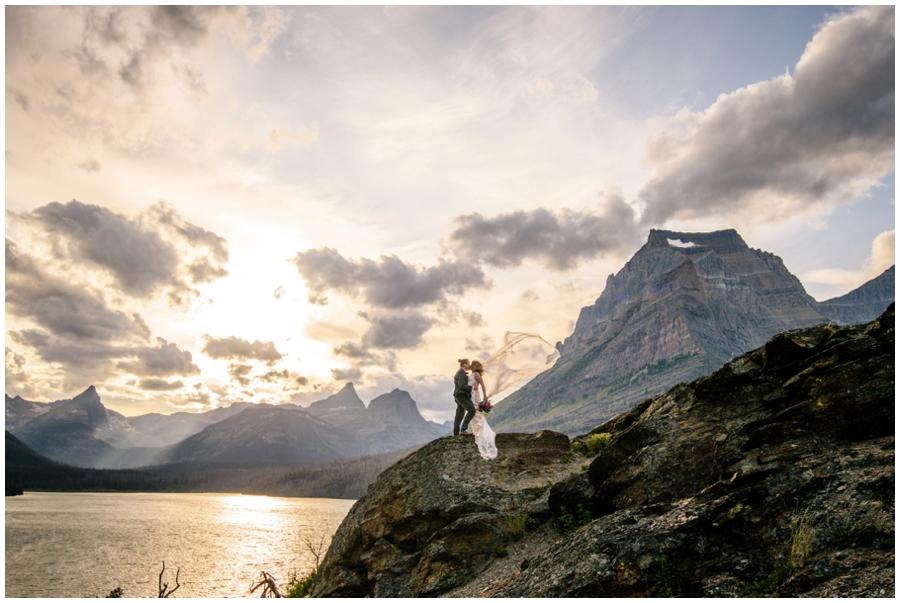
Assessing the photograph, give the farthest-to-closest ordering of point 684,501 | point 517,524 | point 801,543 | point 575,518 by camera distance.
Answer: point 517,524, point 575,518, point 684,501, point 801,543

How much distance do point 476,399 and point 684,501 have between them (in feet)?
37.4

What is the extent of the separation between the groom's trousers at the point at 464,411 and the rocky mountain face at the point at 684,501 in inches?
59.3

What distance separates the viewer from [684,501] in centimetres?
1434

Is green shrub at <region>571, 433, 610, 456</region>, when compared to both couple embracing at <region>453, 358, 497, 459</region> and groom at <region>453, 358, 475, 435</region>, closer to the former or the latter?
couple embracing at <region>453, 358, 497, 459</region>

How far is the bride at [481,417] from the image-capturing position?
2412cm

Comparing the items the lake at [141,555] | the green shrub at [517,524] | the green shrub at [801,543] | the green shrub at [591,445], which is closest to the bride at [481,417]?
the green shrub at [517,524]

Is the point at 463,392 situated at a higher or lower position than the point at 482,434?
higher

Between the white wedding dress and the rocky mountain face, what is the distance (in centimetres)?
53

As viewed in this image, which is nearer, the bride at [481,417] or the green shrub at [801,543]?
the green shrub at [801,543]

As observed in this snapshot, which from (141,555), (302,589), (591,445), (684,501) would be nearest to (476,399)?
(591,445)

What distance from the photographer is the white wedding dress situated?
24.1 m

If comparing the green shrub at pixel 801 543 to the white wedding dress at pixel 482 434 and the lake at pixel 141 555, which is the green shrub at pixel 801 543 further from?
the lake at pixel 141 555

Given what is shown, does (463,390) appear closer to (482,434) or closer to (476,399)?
(476,399)

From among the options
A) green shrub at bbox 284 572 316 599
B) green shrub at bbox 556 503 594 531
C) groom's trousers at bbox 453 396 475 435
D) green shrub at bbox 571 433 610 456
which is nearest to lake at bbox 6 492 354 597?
green shrub at bbox 284 572 316 599
